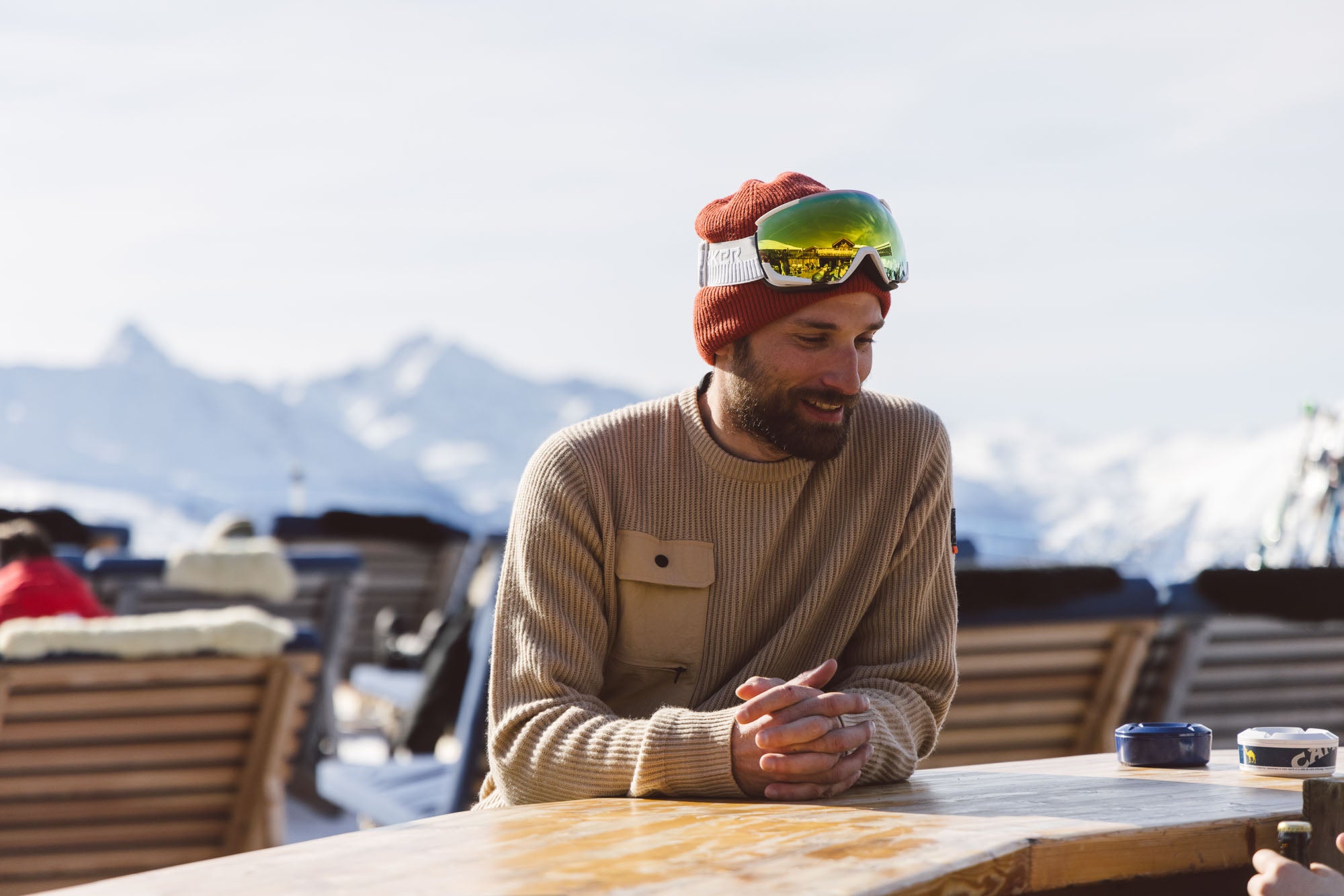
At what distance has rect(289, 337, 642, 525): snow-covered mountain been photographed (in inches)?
2430

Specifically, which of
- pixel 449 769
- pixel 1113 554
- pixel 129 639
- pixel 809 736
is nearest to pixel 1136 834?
pixel 809 736

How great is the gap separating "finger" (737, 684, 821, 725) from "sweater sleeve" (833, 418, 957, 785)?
0.26 meters

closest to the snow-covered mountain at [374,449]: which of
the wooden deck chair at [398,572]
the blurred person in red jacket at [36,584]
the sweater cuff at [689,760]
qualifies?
the wooden deck chair at [398,572]

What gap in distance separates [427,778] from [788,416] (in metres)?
2.44

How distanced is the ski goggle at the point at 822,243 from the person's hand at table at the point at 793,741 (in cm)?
60

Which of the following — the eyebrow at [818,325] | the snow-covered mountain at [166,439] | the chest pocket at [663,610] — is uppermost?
the snow-covered mountain at [166,439]

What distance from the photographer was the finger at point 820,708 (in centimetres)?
199

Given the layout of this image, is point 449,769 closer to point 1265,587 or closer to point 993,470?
point 1265,587

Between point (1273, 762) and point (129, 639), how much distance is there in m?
3.08

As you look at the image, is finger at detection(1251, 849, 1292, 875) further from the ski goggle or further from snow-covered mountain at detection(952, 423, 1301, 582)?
snow-covered mountain at detection(952, 423, 1301, 582)

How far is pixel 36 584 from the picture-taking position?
5.48 meters

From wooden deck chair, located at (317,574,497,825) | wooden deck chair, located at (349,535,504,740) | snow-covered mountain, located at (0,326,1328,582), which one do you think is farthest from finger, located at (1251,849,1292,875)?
snow-covered mountain, located at (0,326,1328,582)

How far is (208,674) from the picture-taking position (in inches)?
174

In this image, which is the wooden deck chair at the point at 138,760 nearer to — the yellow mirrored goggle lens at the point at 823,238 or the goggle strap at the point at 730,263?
the goggle strap at the point at 730,263
